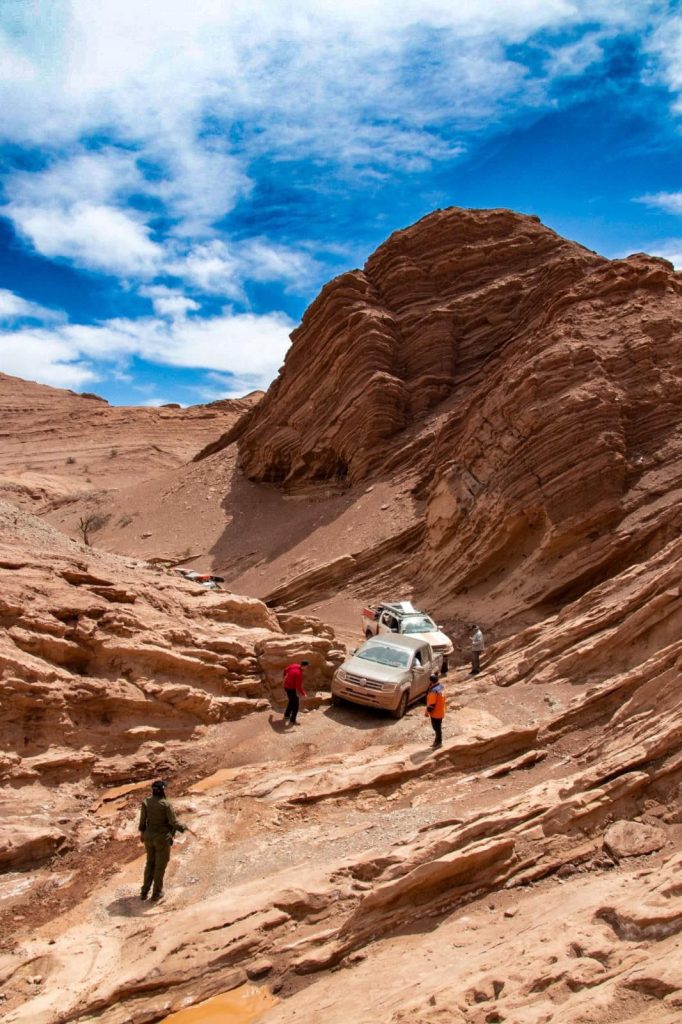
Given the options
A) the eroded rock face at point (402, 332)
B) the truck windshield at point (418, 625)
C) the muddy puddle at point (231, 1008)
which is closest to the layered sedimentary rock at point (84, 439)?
the eroded rock face at point (402, 332)

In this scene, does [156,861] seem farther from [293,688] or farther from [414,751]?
[293,688]

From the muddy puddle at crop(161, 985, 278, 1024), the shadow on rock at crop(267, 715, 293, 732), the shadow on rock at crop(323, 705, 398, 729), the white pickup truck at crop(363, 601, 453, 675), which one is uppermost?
the white pickup truck at crop(363, 601, 453, 675)

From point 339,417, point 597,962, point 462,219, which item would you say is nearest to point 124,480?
point 339,417

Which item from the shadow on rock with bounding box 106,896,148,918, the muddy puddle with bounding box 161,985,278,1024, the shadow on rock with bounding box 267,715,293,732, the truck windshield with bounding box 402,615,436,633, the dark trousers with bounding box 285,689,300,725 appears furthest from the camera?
the truck windshield with bounding box 402,615,436,633

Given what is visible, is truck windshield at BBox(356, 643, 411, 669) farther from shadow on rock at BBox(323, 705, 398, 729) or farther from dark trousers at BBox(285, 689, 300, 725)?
dark trousers at BBox(285, 689, 300, 725)

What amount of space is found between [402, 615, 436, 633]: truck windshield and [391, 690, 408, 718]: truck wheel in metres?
4.08

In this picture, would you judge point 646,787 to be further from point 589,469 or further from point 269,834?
point 589,469

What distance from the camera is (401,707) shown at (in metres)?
12.0

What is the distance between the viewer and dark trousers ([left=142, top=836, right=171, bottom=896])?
699cm

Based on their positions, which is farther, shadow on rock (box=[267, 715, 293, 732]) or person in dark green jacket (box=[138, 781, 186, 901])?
shadow on rock (box=[267, 715, 293, 732])

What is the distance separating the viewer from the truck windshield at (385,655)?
12.7 meters

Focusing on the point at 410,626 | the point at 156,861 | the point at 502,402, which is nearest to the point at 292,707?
the point at 156,861

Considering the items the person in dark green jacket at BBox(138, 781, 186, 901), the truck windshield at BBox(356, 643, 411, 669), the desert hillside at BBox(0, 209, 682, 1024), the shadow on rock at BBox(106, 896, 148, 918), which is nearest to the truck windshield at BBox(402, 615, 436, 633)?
the desert hillside at BBox(0, 209, 682, 1024)

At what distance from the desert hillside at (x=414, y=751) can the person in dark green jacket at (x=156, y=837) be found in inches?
9.2
